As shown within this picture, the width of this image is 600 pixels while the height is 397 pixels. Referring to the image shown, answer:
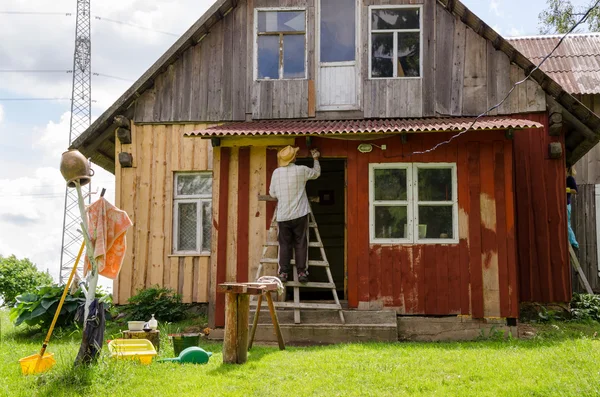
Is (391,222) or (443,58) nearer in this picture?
(391,222)

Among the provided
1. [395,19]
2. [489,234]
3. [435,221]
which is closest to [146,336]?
[435,221]

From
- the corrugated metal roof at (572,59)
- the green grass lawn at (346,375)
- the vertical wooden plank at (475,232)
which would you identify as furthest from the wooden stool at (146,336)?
the corrugated metal roof at (572,59)

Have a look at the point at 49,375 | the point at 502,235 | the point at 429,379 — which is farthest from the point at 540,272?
the point at 49,375

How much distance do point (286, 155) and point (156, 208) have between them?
3721 millimetres

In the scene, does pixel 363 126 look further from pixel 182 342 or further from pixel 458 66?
pixel 182 342

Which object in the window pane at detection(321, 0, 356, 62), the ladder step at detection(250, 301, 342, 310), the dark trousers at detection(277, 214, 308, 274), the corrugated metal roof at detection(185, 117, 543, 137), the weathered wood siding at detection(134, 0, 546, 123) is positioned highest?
the window pane at detection(321, 0, 356, 62)

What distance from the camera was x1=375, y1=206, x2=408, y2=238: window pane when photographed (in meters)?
11.2

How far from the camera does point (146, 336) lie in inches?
349

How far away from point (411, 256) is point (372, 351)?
2.56 meters

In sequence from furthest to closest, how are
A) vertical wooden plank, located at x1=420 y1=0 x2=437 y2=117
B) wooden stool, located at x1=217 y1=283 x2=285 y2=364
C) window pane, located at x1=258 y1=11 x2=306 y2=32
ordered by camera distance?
1. window pane, located at x1=258 y1=11 x2=306 y2=32
2. vertical wooden plank, located at x1=420 y1=0 x2=437 y2=117
3. wooden stool, located at x1=217 y1=283 x2=285 y2=364

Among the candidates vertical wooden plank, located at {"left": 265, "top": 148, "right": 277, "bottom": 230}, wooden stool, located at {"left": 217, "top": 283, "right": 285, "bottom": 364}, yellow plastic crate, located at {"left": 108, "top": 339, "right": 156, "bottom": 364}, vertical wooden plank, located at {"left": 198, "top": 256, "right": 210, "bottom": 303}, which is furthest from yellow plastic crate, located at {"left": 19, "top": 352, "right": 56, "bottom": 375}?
vertical wooden plank, located at {"left": 198, "top": 256, "right": 210, "bottom": 303}

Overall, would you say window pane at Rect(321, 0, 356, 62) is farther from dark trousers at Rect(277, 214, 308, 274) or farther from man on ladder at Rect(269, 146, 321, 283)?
dark trousers at Rect(277, 214, 308, 274)

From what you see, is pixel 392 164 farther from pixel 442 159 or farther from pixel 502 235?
pixel 502 235

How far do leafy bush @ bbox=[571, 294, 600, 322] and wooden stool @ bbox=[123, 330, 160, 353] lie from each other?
757 cm
